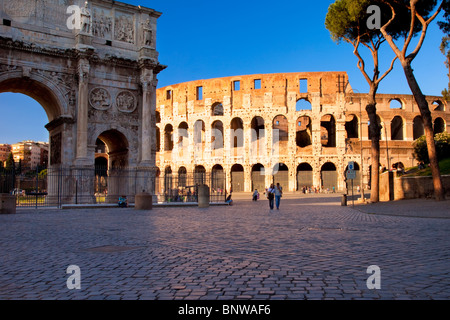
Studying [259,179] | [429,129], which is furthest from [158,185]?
[259,179]

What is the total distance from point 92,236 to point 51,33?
1551 centimetres

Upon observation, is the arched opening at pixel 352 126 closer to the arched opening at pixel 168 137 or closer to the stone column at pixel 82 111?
the arched opening at pixel 168 137

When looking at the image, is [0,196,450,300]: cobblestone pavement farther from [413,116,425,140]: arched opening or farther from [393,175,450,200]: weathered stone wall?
[413,116,425,140]: arched opening

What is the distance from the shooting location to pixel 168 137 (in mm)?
50812

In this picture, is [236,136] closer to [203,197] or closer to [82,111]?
[203,197]

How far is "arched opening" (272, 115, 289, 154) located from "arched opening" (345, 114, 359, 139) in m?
6.97

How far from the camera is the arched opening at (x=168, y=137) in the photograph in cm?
4951

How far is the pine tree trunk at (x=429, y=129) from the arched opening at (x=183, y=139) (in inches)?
1246

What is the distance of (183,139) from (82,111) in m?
27.6

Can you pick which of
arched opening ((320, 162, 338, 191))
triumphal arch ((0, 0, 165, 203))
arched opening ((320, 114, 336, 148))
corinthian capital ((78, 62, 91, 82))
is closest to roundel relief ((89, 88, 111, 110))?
triumphal arch ((0, 0, 165, 203))

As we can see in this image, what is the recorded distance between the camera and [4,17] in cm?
1878
